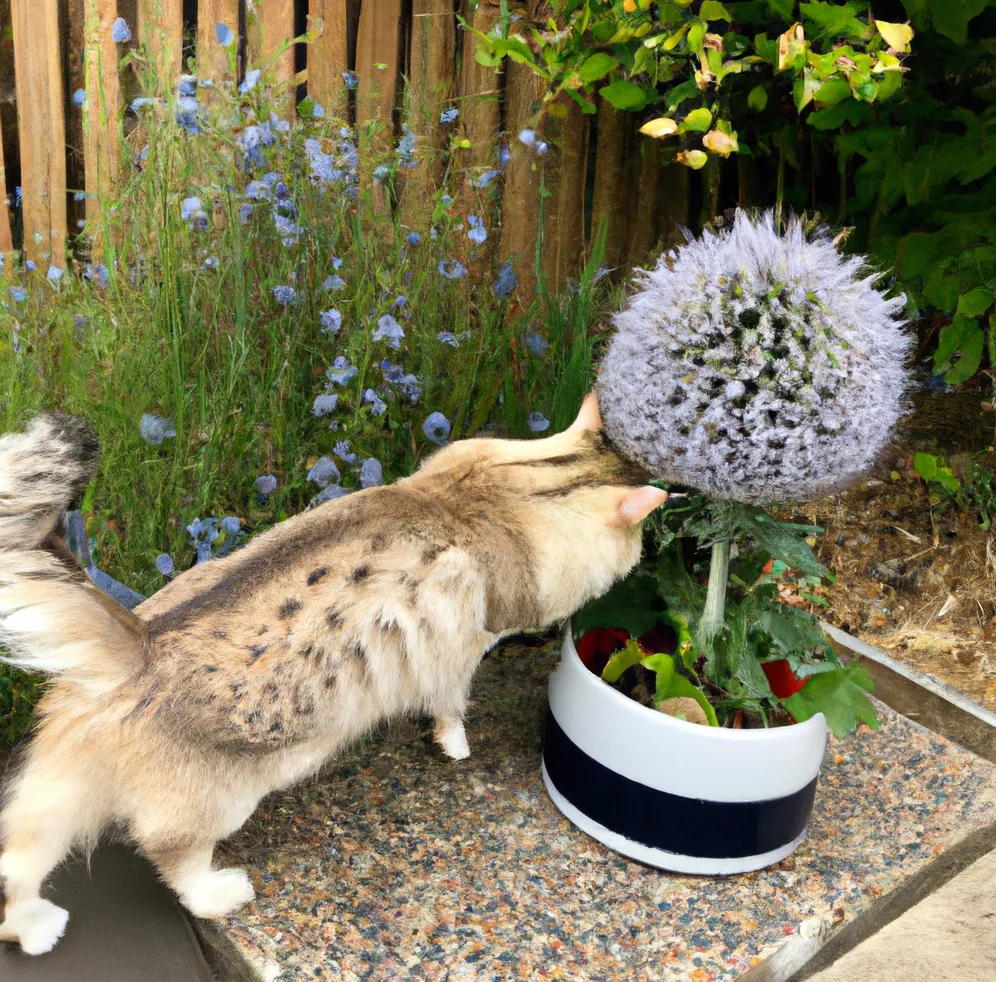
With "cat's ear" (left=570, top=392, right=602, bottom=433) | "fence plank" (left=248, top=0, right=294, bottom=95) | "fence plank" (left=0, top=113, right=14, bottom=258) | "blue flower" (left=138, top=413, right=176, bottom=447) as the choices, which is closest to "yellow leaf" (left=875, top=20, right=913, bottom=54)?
"cat's ear" (left=570, top=392, right=602, bottom=433)

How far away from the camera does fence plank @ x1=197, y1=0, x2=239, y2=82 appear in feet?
9.87

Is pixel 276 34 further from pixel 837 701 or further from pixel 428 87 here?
pixel 837 701

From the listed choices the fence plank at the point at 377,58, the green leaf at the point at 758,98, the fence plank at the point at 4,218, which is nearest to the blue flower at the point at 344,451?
the fence plank at the point at 377,58

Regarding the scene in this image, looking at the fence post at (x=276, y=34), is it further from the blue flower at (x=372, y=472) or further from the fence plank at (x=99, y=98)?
the blue flower at (x=372, y=472)

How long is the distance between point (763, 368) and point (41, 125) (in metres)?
2.79

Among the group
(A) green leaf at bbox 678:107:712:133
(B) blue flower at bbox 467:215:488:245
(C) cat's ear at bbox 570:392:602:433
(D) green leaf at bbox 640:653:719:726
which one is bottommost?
(D) green leaf at bbox 640:653:719:726

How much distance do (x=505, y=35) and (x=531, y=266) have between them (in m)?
0.88

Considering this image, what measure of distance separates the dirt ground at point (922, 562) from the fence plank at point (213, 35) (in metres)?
2.23

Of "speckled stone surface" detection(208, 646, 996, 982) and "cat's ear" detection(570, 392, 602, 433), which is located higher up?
"cat's ear" detection(570, 392, 602, 433)

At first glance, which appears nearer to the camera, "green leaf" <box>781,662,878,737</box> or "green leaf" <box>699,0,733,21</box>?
"green leaf" <box>781,662,878,737</box>

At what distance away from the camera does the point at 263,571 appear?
5.81ft

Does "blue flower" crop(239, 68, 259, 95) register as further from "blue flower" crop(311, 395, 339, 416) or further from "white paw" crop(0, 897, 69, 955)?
"white paw" crop(0, 897, 69, 955)

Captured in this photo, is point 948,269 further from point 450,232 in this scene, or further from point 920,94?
point 450,232

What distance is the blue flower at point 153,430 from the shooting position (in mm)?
2398
